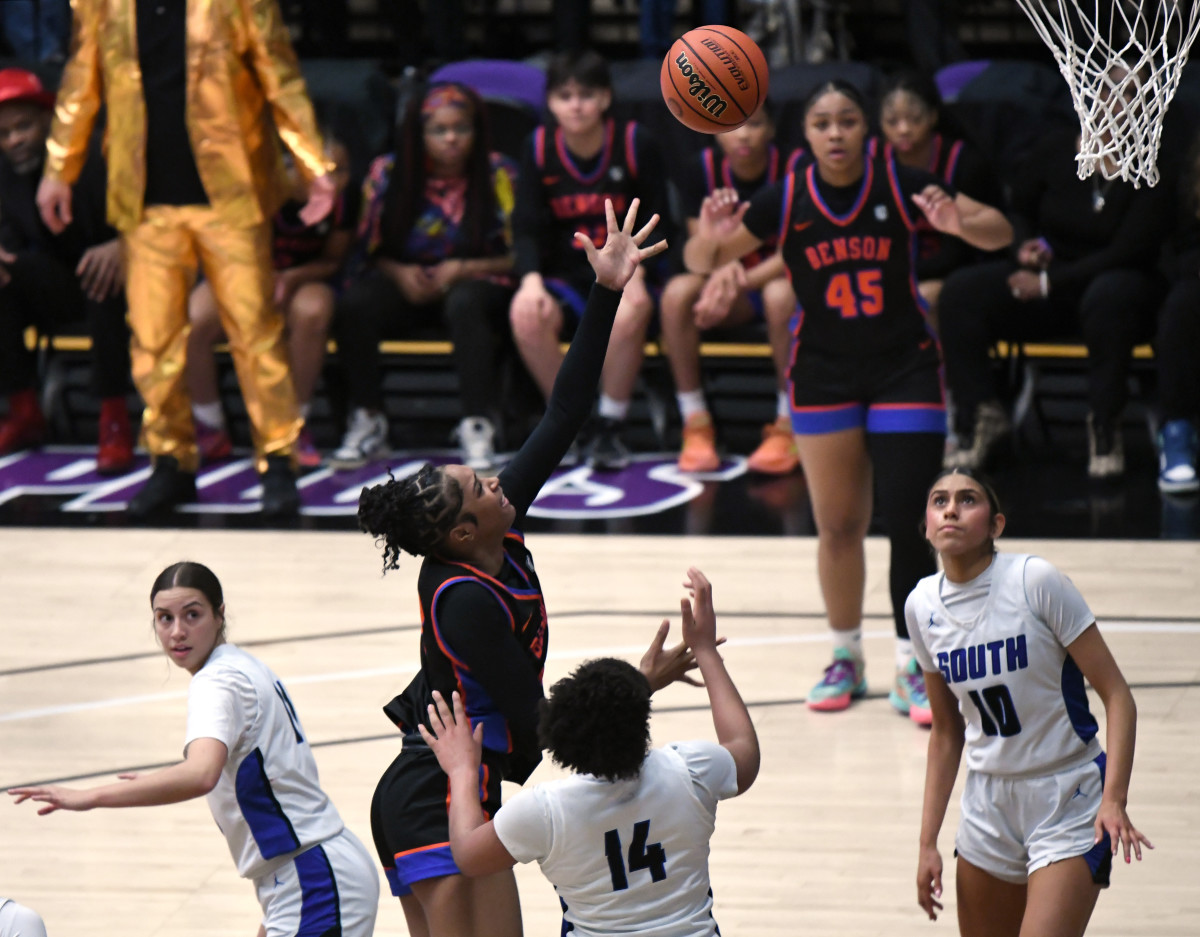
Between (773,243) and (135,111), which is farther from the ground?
(135,111)

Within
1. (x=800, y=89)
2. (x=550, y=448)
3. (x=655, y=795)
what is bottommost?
(x=655, y=795)

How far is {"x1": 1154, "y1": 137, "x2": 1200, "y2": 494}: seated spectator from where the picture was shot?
7.33m

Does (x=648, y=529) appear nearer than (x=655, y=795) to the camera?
No

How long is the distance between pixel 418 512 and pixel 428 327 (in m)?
5.44

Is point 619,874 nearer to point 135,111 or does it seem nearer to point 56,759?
point 56,759

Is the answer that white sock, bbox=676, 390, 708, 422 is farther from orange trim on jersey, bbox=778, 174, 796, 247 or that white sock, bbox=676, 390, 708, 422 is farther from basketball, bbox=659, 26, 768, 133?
basketball, bbox=659, 26, 768, 133

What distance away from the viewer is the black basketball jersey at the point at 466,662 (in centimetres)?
310

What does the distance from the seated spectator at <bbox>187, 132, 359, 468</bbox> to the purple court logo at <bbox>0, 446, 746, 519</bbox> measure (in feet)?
0.78

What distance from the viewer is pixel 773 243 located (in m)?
8.21

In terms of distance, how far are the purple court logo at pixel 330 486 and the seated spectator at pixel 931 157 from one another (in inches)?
49.5

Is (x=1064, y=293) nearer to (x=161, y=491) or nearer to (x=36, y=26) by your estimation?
(x=161, y=491)

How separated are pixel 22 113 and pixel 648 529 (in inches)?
144

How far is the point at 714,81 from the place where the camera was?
16.2 ft

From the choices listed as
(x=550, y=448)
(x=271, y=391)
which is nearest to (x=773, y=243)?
(x=271, y=391)
